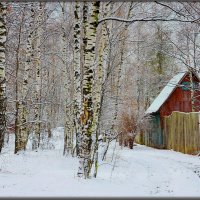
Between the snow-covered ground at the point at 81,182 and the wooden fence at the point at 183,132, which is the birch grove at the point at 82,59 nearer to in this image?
the snow-covered ground at the point at 81,182

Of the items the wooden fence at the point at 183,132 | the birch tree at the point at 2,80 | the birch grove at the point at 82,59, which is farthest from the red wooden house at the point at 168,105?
the birch tree at the point at 2,80

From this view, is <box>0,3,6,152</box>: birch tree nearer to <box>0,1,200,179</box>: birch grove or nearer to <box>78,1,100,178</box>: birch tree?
<box>0,1,200,179</box>: birch grove

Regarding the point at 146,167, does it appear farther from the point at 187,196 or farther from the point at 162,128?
the point at 162,128

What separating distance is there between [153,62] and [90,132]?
36.0m

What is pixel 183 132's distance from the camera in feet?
76.9

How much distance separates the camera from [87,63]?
1018 centimetres

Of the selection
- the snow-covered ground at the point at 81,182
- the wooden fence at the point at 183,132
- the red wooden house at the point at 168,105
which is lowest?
the snow-covered ground at the point at 81,182

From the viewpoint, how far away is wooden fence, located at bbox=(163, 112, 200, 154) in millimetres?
21466

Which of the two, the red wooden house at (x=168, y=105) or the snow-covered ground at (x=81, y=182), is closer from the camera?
the snow-covered ground at (x=81, y=182)

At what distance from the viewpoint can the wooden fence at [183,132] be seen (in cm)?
2147

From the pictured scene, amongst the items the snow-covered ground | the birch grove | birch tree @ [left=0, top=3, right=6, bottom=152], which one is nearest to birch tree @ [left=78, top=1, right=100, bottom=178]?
the birch grove

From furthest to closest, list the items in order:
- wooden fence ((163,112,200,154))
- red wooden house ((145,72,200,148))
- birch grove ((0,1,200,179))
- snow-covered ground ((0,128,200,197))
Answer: red wooden house ((145,72,200,148))
wooden fence ((163,112,200,154))
birch grove ((0,1,200,179))
snow-covered ground ((0,128,200,197))

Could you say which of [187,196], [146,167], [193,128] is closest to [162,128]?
[193,128]

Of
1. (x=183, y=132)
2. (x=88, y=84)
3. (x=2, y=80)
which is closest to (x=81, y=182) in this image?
(x=88, y=84)
